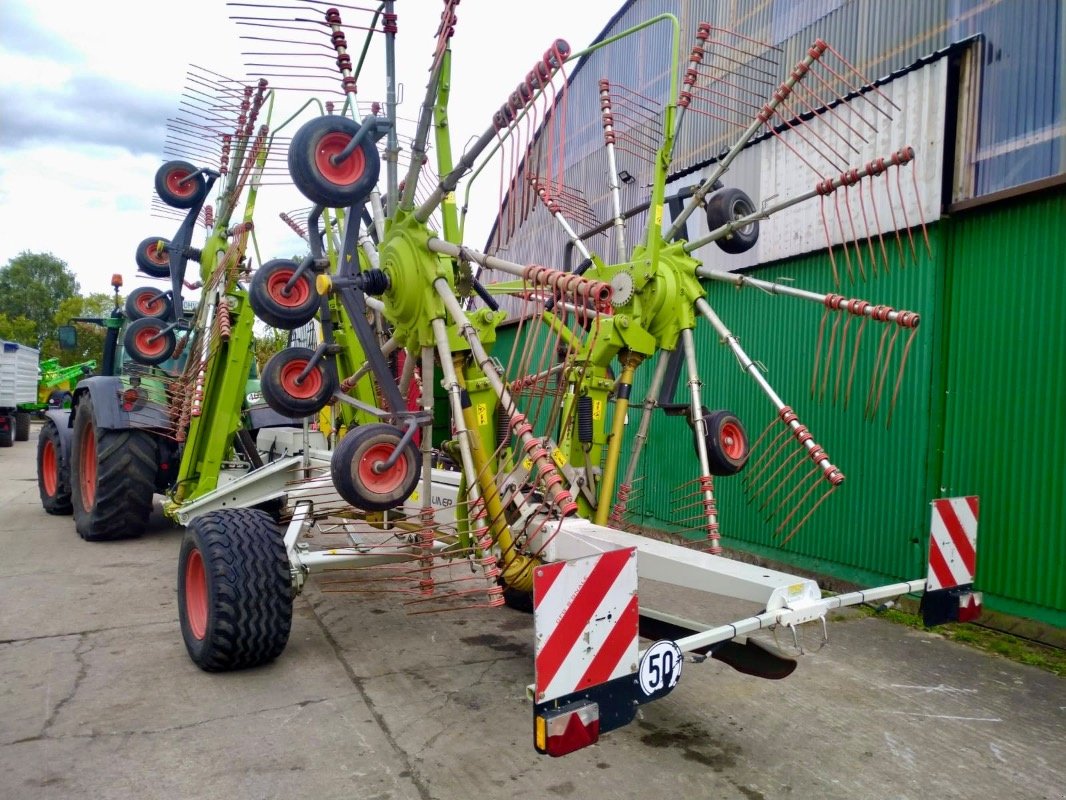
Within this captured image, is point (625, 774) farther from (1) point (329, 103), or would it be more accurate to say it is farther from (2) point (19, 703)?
(1) point (329, 103)

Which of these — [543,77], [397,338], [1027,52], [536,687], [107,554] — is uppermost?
[1027,52]

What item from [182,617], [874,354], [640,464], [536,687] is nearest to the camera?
[536,687]

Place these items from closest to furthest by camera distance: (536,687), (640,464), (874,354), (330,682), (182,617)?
(536,687)
(330,682)
(182,617)
(874,354)
(640,464)

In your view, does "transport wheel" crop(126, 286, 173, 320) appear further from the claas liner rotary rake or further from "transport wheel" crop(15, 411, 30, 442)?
"transport wheel" crop(15, 411, 30, 442)

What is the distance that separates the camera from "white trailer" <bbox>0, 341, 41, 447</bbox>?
18844 millimetres

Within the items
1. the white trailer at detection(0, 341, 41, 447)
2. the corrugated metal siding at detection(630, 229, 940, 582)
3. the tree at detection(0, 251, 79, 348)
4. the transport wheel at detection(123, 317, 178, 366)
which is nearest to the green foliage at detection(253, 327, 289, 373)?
the transport wheel at detection(123, 317, 178, 366)

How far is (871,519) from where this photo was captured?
6.00 meters

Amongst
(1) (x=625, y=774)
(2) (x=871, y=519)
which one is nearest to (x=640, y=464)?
(2) (x=871, y=519)

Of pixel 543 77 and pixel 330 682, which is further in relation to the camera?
pixel 330 682

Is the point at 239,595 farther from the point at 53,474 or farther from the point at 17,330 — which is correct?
the point at 17,330

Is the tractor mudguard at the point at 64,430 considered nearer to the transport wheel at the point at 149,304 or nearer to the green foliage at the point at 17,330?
the transport wheel at the point at 149,304

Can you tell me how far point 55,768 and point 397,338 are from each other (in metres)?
2.59

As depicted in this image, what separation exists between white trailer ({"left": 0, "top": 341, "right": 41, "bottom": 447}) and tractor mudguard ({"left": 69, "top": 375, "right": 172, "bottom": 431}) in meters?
13.2

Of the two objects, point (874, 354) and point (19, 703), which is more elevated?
point (874, 354)
